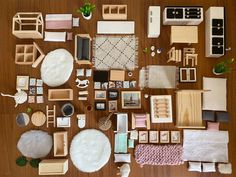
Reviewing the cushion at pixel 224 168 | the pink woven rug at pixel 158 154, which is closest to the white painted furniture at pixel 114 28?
the pink woven rug at pixel 158 154

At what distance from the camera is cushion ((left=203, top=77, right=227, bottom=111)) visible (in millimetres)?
1925

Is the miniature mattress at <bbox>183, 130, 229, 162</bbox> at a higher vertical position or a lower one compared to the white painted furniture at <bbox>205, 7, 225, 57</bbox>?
lower

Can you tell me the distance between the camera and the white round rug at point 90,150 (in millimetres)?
1887

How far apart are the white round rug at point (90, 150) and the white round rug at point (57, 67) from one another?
13.8 inches

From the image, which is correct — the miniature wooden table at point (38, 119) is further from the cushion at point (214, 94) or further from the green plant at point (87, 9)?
the cushion at point (214, 94)

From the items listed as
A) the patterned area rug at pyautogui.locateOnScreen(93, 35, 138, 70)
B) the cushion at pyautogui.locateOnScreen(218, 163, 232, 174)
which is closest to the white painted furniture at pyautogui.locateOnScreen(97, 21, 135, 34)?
the patterned area rug at pyautogui.locateOnScreen(93, 35, 138, 70)

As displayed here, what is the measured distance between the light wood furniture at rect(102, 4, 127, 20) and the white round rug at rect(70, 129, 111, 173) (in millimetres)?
705

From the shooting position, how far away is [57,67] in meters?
1.97

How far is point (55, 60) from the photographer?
1973 mm

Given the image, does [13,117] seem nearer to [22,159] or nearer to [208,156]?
[22,159]

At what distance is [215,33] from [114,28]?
61 centimetres

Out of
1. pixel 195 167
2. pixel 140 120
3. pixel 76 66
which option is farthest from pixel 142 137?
pixel 76 66

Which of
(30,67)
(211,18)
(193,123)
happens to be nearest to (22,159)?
(30,67)

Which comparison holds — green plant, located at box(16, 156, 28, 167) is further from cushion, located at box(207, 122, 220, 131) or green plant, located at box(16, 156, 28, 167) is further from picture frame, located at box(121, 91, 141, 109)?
cushion, located at box(207, 122, 220, 131)
